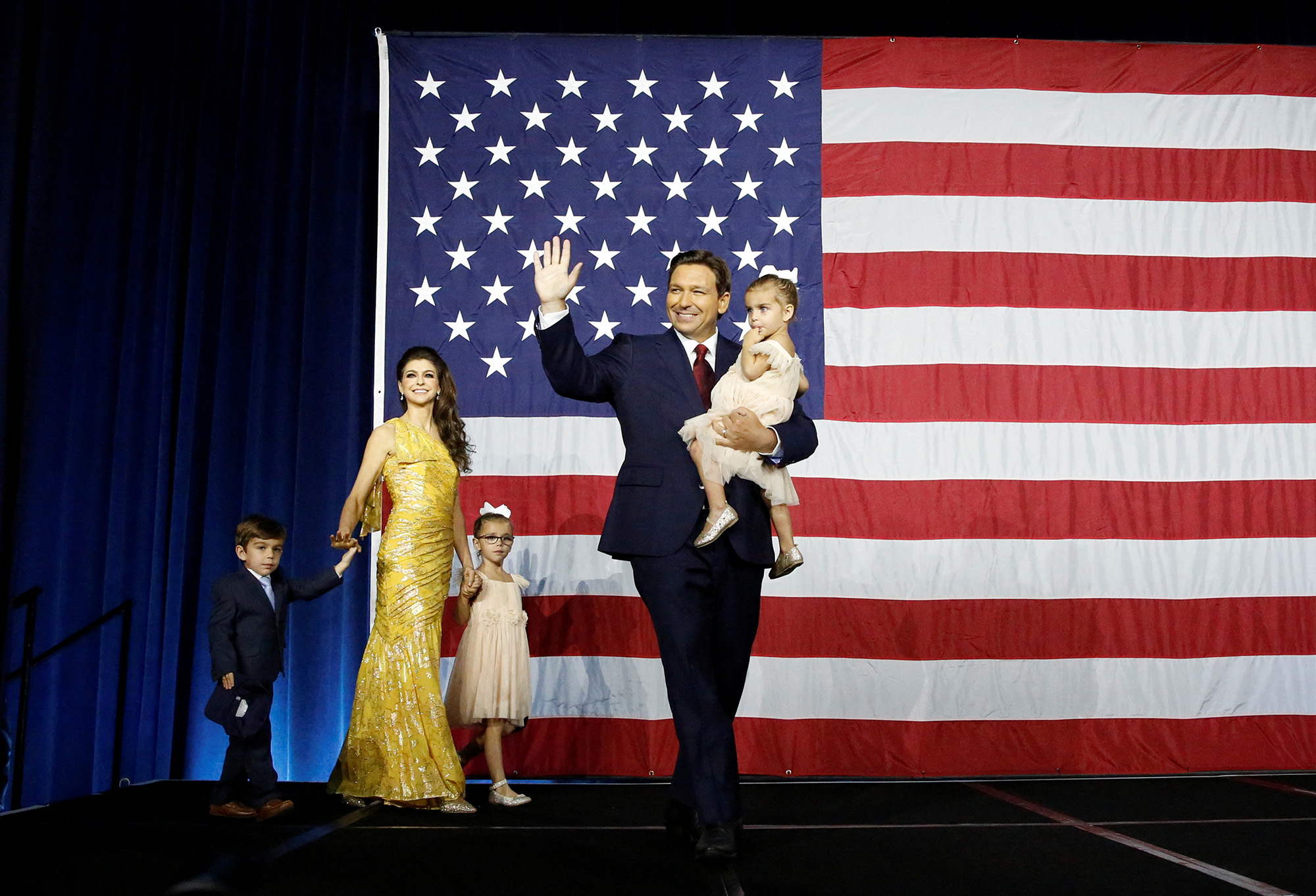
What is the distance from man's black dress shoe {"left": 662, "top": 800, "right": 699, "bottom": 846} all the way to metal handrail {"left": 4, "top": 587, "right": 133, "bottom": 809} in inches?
116

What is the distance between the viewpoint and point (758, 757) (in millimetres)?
4473

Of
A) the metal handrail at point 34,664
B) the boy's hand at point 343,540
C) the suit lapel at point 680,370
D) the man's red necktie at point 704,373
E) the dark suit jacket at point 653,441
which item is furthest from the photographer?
the metal handrail at point 34,664

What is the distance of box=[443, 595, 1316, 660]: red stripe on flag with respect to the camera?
4.50m

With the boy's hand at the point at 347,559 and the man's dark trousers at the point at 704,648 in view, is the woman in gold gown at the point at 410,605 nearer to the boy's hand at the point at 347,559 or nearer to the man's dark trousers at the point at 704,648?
the boy's hand at the point at 347,559

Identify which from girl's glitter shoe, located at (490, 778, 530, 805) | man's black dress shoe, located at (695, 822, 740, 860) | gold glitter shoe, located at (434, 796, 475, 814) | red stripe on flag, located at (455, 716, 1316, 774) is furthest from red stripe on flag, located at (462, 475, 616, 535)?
man's black dress shoe, located at (695, 822, 740, 860)

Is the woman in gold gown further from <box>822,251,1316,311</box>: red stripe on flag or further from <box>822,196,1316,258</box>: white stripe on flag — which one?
<box>822,196,1316,258</box>: white stripe on flag

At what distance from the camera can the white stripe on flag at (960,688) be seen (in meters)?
4.47

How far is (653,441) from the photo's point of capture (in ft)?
8.92

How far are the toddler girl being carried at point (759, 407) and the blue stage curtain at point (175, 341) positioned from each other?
8.85 ft

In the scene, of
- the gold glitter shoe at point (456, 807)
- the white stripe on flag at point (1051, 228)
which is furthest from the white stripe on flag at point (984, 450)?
the gold glitter shoe at point (456, 807)

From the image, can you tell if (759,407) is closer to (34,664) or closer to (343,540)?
(343,540)

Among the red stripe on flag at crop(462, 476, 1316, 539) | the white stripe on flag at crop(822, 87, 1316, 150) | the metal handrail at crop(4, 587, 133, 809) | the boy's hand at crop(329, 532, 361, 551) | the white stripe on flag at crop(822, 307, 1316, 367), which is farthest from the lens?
the white stripe on flag at crop(822, 87, 1316, 150)

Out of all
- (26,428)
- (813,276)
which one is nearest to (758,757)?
(813,276)

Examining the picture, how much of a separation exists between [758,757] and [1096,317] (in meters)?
2.54
